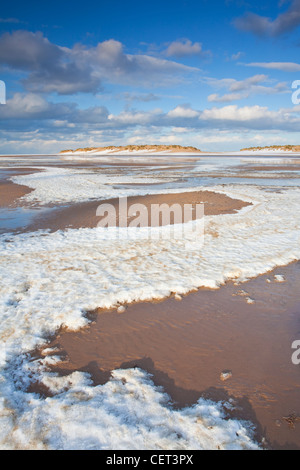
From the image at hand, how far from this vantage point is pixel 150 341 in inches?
178

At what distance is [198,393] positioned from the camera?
352 cm

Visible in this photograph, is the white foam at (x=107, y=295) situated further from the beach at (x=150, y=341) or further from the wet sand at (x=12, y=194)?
the wet sand at (x=12, y=194)

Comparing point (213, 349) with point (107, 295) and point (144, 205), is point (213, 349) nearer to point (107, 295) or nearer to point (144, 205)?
point (107, 295)

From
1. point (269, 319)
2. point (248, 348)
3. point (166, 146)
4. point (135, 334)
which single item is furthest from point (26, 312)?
point (166, 146)

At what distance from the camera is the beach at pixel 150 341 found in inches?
120

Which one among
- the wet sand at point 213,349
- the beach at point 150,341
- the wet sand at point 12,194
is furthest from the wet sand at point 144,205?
the wet sand at point 213,349

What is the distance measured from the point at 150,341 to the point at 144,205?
407 inches

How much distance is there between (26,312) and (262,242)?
6900 millimetres

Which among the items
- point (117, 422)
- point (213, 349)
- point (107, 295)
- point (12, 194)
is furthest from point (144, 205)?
point (117, 422)

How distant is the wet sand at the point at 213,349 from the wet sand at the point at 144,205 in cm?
624

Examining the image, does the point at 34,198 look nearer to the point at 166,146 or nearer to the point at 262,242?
the point at 262,242

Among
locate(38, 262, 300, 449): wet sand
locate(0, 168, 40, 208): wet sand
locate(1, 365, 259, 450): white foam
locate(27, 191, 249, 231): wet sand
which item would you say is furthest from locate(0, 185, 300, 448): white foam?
locate(0, 168, 40, 208): wet sand
